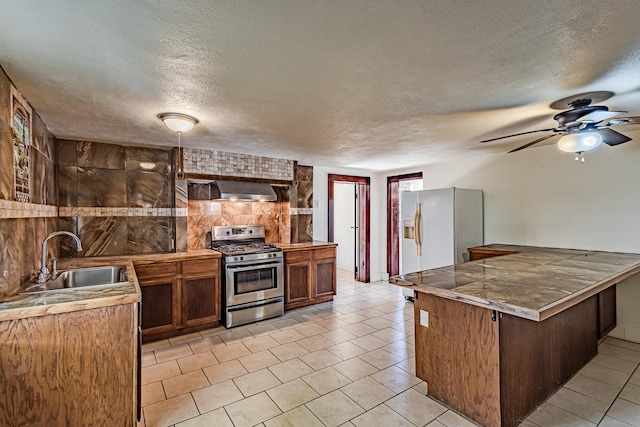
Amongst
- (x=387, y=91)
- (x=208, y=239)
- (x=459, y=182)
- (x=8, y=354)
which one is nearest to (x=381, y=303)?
(x=459, y=182)

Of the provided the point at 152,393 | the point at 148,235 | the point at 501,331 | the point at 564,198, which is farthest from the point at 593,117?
the point at 148,235

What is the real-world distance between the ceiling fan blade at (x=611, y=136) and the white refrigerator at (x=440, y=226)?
1768 mm

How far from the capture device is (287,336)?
3.51 metres

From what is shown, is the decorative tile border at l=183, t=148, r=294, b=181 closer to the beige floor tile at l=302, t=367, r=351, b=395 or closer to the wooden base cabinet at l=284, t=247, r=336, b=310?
the wooden base cabinet at l=284, t=247, r=336, b=310

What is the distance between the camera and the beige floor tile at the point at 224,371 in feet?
8.64

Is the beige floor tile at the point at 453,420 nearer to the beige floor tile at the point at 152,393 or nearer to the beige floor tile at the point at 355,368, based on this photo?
the beige floor tile at the point at 355,368

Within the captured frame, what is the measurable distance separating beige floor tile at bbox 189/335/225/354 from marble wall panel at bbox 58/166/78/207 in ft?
6.79

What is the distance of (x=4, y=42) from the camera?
1478 millimetres

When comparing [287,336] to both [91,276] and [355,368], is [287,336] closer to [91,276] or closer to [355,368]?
[355,368]

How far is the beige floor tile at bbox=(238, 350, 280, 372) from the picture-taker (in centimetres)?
282

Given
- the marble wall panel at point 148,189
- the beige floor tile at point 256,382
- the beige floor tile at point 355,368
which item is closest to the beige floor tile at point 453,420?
the beige floor tile at point 355,368

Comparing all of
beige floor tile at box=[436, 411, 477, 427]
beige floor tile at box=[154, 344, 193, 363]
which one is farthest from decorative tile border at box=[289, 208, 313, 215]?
beige floor tile at box=[436, 411, 477, 427]

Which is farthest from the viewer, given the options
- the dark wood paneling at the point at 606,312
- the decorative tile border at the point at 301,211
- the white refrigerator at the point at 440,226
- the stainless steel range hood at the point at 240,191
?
the decorative tile border at the point at 301,211

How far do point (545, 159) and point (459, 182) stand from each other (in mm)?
1179
